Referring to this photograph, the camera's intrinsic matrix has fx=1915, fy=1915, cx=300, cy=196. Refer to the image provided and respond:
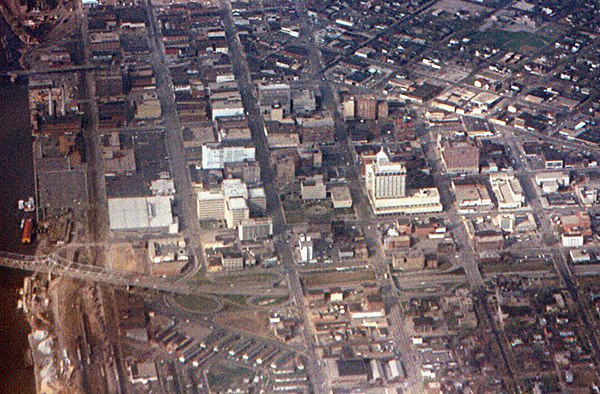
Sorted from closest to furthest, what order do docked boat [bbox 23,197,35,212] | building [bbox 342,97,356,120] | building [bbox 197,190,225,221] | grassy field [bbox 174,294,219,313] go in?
grassy field [bbox 174,294,219,313]
building [bbox 197,190,225,221]
docked boat [bbox 23,197,35,212]
building [bbox 342,97,356,120]

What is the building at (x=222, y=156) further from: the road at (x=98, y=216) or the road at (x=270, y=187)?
the road at (x=98, y=216)

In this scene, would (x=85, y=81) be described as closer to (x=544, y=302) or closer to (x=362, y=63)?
(x=362, y=63)

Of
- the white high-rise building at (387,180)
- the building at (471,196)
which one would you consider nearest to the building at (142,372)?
the white high-rise building at (387,180)

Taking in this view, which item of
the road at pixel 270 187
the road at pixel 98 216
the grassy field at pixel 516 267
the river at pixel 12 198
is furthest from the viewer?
the grassy field at pixel 516 267

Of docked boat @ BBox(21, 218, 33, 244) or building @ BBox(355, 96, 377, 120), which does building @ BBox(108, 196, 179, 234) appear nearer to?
docked boat @ BBox(21, 218, 33, 244)

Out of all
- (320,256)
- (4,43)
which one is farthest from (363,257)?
(4,43)

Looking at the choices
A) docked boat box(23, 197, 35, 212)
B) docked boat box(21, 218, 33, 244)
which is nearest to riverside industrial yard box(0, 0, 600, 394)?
docked boat box(21, 218, 33, 244)
